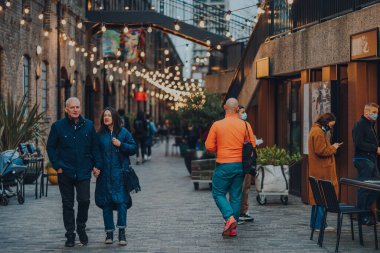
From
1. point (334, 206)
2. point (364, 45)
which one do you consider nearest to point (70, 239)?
point (334, 206)

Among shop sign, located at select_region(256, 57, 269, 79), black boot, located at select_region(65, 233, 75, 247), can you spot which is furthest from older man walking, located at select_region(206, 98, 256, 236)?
shop sign, located at select_region(256, 57, 269, 79)

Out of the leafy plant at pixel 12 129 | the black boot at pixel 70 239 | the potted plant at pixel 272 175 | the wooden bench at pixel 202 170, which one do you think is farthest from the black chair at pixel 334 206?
the leafy plant at pixel 12 129

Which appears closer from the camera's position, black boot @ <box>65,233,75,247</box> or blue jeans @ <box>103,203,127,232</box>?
black boot @ <box>65,233,75,247</box>

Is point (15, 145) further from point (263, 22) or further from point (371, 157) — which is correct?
point (371, 157)

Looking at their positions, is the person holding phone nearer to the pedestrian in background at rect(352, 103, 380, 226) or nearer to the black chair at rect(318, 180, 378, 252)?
the pedestrian in background at rect(352, 103, 380, 226)

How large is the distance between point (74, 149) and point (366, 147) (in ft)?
15.0

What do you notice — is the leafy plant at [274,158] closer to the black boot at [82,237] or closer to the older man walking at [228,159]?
the older man walking at [228,159]

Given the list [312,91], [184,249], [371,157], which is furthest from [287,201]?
[184,249]

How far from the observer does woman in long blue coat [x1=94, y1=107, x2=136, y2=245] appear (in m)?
10.4

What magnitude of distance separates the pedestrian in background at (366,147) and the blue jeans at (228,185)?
1.94 meters

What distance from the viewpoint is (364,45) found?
12602 millimetres

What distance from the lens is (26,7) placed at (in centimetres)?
2511

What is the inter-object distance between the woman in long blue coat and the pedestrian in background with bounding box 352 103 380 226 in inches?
146

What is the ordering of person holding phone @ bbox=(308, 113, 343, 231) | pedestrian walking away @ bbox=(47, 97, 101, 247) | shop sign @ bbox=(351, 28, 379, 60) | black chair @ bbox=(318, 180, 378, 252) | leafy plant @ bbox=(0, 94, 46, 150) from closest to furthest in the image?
black chair @ bbox=(318, 180, 378, 252) → pedestrian walking away @ bbox=(47, 97, 101, 247) → person holding phone @ bbox=(308, 113, 343, 231) → shop sign @ bbox=(351, 28, 379, 60) → leafy plant @ bbox=(0, 94, 46, 150)
